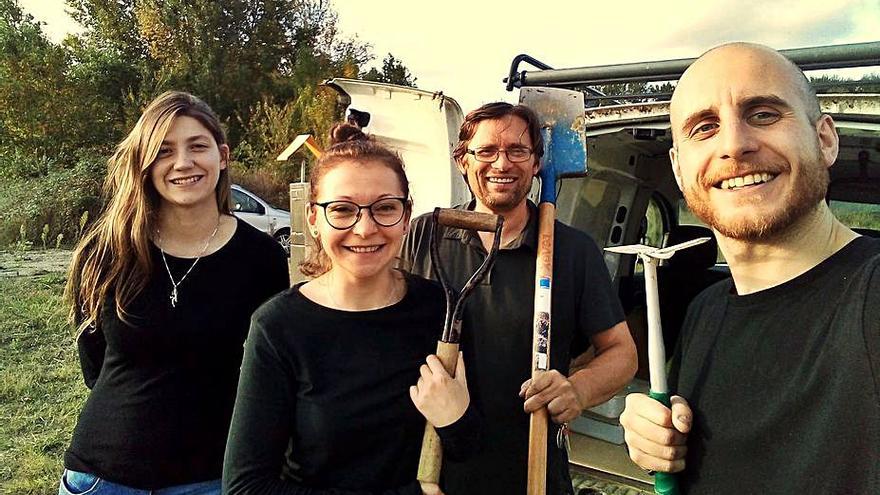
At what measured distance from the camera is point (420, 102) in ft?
12.7

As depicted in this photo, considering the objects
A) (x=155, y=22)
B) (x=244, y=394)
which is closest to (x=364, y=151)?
(x=244, y=394)

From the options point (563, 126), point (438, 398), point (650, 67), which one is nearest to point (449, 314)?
point (438, 398)

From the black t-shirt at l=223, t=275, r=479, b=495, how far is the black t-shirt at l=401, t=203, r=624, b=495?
0.42m

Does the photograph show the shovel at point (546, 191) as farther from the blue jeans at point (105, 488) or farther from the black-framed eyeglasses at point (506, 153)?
the blue jeans at point (105, 488)

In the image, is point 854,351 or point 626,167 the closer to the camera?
point 854,351

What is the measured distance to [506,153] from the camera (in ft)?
7.59

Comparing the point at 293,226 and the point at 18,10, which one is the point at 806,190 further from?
the point at 18,10

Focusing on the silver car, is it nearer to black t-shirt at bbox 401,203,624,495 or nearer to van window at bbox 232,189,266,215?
van window at bbox 232,189,266,215

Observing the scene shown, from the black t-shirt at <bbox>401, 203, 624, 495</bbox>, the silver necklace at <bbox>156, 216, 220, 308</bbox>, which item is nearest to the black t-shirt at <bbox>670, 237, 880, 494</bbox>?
the black t-shirt at <bbox>401, 203, 624, 495</bbox>

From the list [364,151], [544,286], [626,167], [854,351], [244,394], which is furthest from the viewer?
[626,167]

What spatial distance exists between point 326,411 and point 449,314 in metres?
0.42

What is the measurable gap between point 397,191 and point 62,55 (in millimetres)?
22841

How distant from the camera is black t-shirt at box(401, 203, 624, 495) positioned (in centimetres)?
213

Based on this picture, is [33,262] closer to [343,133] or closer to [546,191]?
[343,133]
